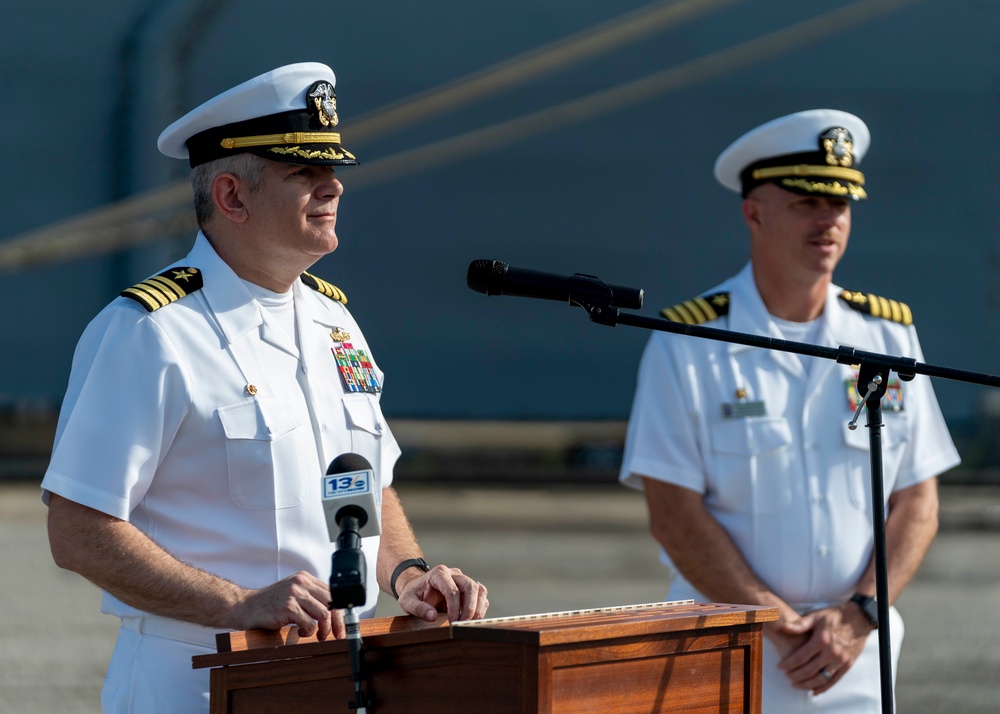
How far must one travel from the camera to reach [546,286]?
159cm

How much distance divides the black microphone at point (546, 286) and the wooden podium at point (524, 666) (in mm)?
368

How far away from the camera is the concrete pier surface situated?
5.00 metres

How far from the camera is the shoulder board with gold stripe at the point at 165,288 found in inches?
68.2

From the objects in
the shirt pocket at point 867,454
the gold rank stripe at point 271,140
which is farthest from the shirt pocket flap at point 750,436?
the gold rank stripe at point 271,140

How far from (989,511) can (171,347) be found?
Result: 17.8 feet

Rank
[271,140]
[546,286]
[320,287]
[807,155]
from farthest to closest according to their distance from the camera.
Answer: [807,155] < [320,287] < [271,140] < [546,286]

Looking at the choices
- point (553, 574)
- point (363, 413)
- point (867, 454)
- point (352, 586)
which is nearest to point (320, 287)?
point (363, 413)

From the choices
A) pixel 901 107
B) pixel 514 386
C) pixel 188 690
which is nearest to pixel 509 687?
pixel 188 690

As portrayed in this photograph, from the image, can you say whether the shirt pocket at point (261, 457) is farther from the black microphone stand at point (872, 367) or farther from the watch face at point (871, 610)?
the watch face at point (871, 610)

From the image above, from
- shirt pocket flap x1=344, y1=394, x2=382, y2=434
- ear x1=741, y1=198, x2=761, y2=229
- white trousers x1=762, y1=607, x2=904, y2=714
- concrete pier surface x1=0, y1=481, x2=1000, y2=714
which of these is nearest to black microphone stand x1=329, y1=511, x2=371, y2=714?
shirt pocket flap x1=344, y1=394, x2=382, y2=434

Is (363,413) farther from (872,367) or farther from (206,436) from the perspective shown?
(872,367)

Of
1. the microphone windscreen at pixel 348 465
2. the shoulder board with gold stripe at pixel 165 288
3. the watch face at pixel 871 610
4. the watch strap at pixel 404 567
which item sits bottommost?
the watch face at pixel 871 610

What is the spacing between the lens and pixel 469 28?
619cm

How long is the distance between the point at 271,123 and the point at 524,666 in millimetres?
894
